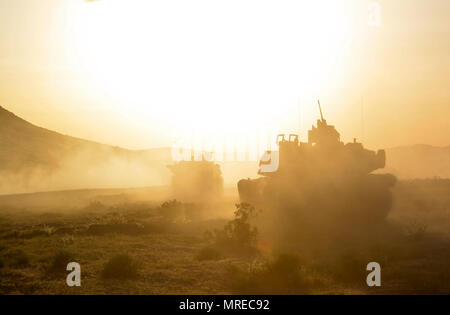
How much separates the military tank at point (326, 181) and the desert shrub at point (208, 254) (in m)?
5.76

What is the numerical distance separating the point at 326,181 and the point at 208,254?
8.01 m

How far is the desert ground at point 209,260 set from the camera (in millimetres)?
12875

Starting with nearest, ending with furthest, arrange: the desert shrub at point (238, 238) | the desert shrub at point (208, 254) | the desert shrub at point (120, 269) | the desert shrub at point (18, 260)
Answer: the desert shrub at point (120, 269) < the desert shrub at point (18, 260) < the desert shrub at point (208, 254) < the desert shrub at point (238, 238)

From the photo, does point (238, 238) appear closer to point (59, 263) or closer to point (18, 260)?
point (59, 263)

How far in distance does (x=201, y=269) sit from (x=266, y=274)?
3.14m

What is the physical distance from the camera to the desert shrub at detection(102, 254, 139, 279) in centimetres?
1466

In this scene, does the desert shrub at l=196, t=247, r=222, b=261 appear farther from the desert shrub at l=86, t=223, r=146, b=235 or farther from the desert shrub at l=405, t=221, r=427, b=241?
the desert shrub at l=405, t=221, r=427, b=241

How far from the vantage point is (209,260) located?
17.5m

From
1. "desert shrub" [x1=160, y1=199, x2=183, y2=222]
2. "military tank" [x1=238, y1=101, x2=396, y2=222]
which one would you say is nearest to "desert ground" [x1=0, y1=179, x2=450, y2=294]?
"military tank" [x1=238, y1=101, x2=396, y2=222]

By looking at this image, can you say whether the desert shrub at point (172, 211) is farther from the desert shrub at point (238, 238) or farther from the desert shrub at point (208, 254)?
the desert shrub at point (208, 254)

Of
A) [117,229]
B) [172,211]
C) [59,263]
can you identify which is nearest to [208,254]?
[59,263]

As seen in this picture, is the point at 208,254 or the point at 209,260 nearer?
the point at 209,260

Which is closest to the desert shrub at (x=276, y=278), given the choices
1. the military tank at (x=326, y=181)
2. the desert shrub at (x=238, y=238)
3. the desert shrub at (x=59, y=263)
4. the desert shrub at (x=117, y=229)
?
the desert shrub at (x=238, y=238)
